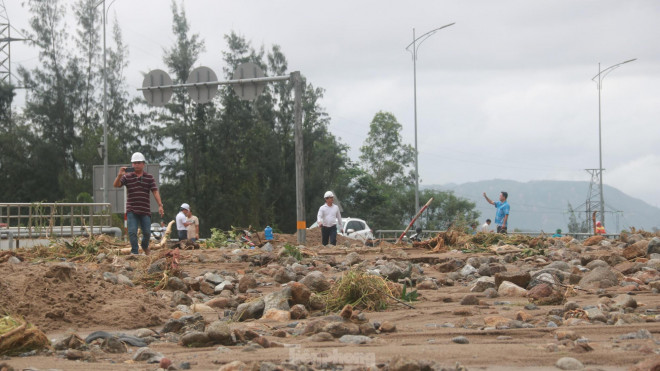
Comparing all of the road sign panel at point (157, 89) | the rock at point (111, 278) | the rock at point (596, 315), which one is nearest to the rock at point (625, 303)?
the rock at point (596, 315)

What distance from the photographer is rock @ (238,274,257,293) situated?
9.81 m

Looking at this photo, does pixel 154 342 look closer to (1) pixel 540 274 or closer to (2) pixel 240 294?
(2) pixel 240 294

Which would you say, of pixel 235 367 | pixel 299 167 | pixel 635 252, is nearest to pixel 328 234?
pixel 299 167

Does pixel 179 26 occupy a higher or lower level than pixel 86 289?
higher

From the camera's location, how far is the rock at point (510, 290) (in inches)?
320

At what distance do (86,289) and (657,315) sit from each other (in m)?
5.10

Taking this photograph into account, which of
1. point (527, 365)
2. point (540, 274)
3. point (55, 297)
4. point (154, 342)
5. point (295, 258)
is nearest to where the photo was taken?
point (527, 365)

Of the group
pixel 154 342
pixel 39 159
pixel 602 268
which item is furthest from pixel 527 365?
pixel 39 159

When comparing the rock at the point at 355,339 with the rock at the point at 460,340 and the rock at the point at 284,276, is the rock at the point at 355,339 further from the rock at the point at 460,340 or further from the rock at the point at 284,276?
the rock at the point at 284,276

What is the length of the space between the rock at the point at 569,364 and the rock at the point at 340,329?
173 cm

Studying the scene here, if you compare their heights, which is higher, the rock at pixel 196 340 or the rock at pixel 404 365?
the rock at pixel 404 365

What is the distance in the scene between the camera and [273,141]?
57406mm

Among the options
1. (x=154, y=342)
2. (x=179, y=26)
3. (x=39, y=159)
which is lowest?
(x=154, y=342)

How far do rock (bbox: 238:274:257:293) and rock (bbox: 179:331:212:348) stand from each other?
3.96 meters
